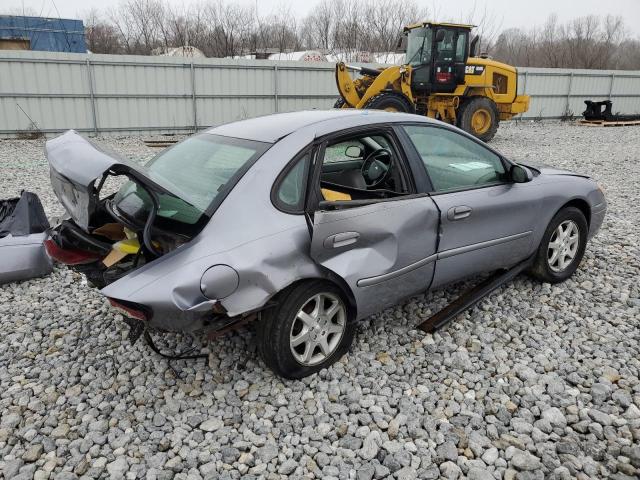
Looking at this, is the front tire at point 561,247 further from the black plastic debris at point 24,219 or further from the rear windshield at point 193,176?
the black plastic debris at point 24,219

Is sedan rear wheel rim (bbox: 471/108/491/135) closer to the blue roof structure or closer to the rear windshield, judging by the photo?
the rear windshield

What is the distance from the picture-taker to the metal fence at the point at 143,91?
43.5 feet

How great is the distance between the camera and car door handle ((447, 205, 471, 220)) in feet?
10.8

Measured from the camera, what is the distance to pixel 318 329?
2.90 metres

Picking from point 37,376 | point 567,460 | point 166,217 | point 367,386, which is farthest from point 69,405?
point 567,460

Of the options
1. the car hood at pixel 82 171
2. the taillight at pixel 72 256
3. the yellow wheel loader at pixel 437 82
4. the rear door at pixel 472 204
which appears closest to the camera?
the car hood at pixel 82 171

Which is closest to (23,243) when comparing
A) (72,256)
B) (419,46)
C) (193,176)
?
(72,256)

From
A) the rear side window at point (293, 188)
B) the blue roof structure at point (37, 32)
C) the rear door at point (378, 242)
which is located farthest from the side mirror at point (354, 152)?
the blue roof structure at point (37, 32)

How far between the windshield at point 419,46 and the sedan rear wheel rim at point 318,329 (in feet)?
37.1

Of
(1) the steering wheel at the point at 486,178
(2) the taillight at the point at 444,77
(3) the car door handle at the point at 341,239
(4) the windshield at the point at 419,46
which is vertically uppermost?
(4) the windshield at the point at 419,46

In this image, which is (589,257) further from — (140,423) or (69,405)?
(69,405)

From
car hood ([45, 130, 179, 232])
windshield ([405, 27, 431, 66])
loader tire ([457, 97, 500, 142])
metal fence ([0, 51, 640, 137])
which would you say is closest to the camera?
car hood ([45, 130, 179, 232])

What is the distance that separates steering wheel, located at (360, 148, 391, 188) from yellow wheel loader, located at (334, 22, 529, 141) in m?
8.45

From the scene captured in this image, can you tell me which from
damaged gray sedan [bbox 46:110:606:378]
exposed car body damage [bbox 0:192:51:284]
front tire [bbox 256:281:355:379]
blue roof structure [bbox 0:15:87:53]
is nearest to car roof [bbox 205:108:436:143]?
damaged gray sedan [bbox 46:110:606:378]
